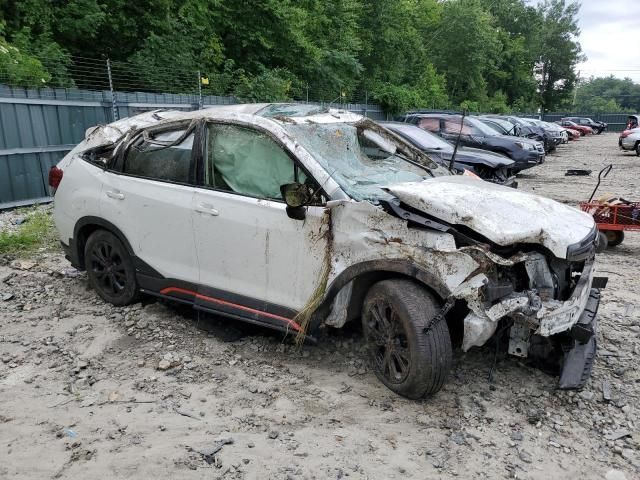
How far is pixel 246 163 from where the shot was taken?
400 centimetres

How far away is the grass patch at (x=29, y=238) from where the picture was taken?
21.7 ft

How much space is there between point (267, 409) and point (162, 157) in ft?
7.15

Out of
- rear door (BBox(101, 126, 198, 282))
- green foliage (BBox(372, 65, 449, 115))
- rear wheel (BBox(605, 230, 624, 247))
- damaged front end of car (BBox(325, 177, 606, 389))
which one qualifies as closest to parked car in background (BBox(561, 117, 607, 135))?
green foliage (BBox(372, 65, 449, 115))

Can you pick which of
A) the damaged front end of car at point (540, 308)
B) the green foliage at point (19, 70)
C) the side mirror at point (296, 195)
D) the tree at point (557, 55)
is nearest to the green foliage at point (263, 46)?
the green foliage at point (19, 70)

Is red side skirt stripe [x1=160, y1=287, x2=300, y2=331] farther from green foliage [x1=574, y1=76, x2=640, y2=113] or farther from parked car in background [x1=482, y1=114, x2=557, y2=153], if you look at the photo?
green foliage [x1=574, y1=76, x2=640, y2=113]

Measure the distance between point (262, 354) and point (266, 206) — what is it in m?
1.13

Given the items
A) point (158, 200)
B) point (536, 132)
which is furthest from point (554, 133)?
point (158, 200)

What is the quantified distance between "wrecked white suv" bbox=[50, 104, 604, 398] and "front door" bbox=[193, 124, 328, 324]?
0.01 meters

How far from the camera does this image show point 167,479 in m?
2.76

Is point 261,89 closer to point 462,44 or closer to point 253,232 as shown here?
point 253,232

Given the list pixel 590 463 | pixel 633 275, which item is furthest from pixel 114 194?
pixel 633 275

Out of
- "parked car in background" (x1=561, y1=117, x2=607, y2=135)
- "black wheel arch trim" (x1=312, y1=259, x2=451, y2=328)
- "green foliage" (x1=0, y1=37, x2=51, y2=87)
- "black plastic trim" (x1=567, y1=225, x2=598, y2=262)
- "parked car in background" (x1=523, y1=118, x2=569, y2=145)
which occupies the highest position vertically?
"green foliage" (x1=0, y1=37, x2=51, y2=87)

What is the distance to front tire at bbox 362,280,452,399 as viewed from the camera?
10.5ft

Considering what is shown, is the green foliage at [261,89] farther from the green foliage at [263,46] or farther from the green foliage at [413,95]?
the green foliage at [413,95]
